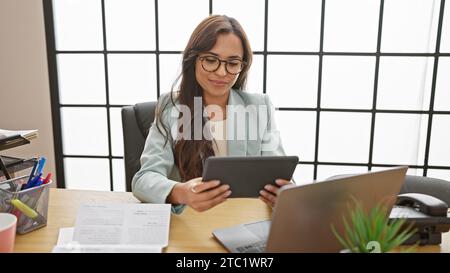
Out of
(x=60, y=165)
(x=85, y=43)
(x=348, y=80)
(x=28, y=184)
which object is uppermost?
(x=85, y=43)

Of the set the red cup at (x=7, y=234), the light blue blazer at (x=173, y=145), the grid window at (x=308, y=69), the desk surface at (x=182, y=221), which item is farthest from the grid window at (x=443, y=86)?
the red cup at (x=7, y=234)

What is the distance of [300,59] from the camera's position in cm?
233

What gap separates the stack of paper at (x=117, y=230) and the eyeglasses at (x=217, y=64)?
22.3 inches

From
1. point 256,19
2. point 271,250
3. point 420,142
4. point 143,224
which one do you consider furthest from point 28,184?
point 420,142

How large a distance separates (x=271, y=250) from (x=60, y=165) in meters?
2.21

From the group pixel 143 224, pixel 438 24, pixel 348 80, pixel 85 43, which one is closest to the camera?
pixel 143 224

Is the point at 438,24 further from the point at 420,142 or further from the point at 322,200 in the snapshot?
the point at 322,200

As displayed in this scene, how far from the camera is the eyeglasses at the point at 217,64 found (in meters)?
1.38

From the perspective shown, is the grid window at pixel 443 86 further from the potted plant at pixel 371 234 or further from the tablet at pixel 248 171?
the potted plant at pixel 371 234

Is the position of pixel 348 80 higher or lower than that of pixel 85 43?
lower

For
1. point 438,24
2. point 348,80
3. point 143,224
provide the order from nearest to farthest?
point 143,224 → point 438,24 → point 348,80

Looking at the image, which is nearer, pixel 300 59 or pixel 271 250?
pixel 271 250

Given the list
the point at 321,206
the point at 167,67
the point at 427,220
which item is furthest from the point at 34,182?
the point at 167,67

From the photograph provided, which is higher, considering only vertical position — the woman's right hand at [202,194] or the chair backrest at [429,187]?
the woman's right hand at [202,194]
